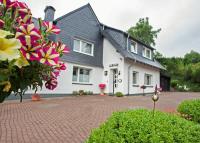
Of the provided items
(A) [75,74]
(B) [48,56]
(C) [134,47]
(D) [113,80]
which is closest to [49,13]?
(A) [75,74]

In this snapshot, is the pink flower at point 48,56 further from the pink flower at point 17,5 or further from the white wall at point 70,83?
the white wall at point 70,83

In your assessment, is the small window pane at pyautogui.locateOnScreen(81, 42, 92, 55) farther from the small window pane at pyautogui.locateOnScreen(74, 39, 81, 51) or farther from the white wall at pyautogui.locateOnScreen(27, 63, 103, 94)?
the white wall at pyautogui.locateOnScreen(27, 63, 103, 94)

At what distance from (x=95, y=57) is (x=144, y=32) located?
2337cm

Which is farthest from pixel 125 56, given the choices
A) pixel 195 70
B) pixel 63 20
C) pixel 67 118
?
pixel 195 70

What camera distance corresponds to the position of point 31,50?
Result: 51.0 inches

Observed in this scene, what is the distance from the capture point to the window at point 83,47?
1697cm

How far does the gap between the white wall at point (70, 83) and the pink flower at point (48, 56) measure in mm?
12412

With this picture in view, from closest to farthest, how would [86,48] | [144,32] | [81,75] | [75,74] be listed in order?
[75,74] → [81,75] → [86,48] → [144,32]

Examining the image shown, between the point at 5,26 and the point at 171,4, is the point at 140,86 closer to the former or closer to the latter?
the point at 171,4

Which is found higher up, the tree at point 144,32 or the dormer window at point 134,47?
the tree at point 144,32

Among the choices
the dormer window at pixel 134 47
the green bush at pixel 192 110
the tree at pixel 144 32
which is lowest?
Answer: the green bush at pixel 192 110

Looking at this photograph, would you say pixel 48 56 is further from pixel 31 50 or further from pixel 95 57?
pixel 95 57

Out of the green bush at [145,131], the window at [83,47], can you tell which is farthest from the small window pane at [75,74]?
the green bush at [145,131]

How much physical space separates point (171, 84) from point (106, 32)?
1650 centimetres
